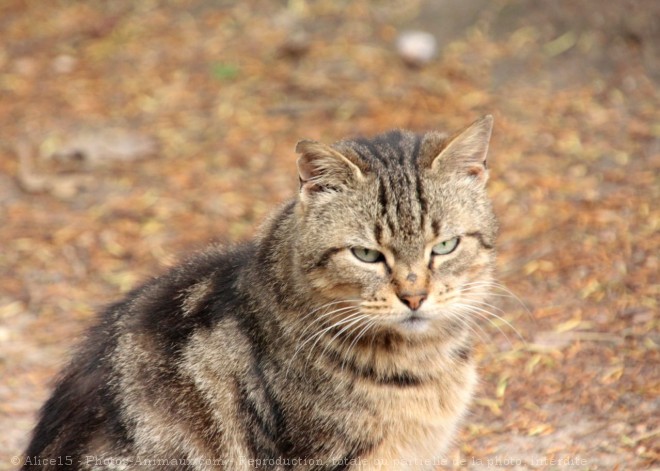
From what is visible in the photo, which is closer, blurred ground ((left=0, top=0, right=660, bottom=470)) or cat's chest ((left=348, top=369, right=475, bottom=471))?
cat's chest ((left=348, top=369, right=475, bottom=471))

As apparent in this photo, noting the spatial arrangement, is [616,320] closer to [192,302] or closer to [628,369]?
[628,369]

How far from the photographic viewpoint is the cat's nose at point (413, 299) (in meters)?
3.47

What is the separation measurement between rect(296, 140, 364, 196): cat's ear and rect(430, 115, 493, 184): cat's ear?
0.36 meters

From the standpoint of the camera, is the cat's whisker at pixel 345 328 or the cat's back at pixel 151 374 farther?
the cat's back at pixel 151 374

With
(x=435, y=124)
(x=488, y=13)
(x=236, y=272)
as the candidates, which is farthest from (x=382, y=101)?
(x=236, y=272)

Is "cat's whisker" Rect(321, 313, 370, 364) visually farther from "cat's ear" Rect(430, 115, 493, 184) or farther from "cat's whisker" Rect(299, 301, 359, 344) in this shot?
"cat's ear" Rect(430, 115, 493, 184)

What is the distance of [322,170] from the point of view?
367 cm

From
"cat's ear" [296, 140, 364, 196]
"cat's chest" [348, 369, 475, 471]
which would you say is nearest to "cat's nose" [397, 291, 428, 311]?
"cat's chest" [348, 369, 475, 471]

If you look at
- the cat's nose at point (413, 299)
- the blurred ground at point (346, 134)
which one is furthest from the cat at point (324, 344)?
the blurred ground at point (346, 134)

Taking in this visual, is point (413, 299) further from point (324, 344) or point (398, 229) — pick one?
point (324, 344)

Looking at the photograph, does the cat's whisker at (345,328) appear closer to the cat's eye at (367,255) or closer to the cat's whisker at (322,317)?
the cat's whisker at (322,317)

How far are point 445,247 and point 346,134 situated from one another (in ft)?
12.8

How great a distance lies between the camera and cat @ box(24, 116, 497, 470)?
3529 millimetres

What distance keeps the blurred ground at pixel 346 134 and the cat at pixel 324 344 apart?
0.93m
